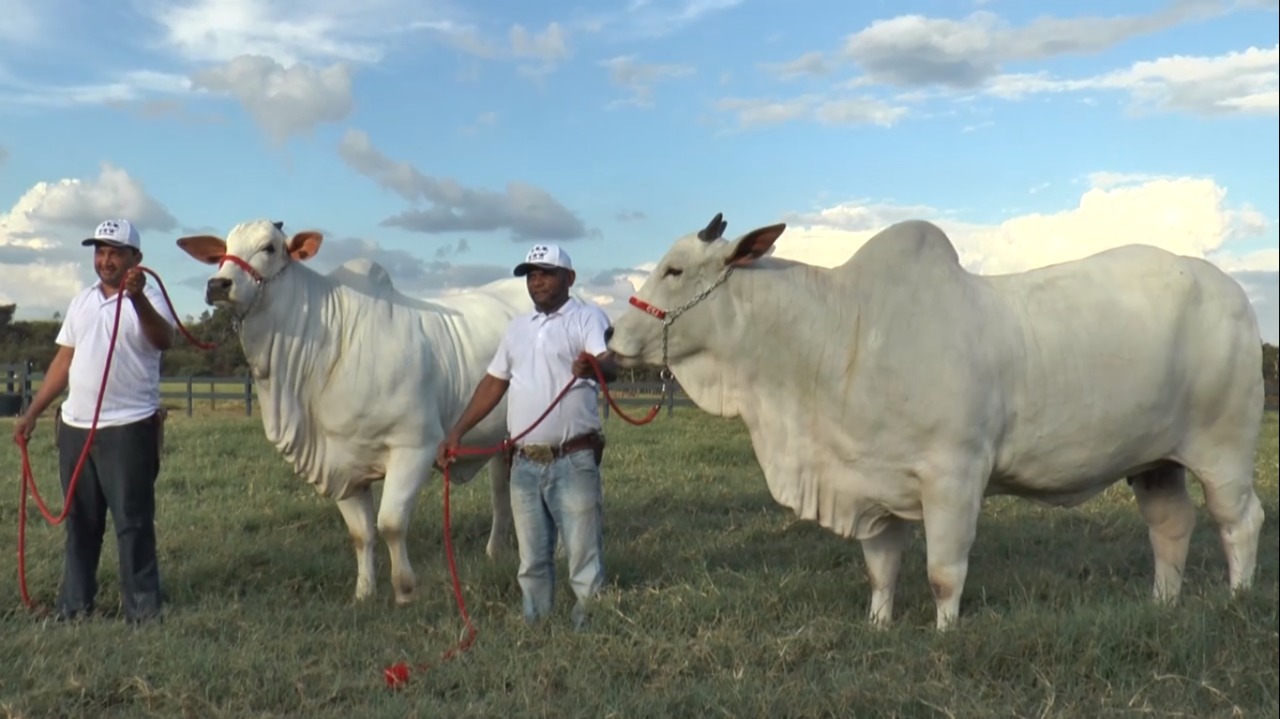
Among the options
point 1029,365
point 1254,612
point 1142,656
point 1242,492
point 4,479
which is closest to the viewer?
point 1142,656

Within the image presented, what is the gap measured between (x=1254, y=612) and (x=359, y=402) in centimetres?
446

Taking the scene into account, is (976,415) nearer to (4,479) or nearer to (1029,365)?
(1029,365)

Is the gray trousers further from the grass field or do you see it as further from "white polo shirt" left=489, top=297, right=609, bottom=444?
"white polo shirt" left=489, top=297, right=609, bottom=444

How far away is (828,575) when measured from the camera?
20.9 feet

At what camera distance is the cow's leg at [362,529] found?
6531 mm

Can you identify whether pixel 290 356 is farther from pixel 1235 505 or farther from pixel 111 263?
pixel 1235 505

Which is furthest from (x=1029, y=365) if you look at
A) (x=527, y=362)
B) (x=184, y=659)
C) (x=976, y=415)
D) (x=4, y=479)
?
(x=4, y=479)

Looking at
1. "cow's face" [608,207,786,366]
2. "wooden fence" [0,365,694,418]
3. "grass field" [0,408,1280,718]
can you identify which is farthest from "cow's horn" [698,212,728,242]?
"wooden fence" [0,365,694,418]

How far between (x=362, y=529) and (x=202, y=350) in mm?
1319

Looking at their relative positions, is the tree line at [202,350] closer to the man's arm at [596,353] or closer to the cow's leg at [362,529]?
the man's arm at [596,353]

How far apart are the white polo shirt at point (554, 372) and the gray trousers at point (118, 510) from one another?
1924mm

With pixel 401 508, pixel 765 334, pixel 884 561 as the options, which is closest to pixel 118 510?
pixel 401 508

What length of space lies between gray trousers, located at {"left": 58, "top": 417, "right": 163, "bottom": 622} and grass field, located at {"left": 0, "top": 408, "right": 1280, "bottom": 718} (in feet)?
0.69

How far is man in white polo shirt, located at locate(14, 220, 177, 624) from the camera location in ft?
18.9
